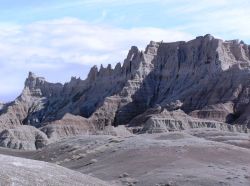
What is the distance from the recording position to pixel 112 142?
2228 inches

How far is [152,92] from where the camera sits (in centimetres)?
16038

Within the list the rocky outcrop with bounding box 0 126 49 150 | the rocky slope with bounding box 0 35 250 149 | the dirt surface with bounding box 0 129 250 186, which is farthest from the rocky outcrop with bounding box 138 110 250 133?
the dirt surface with bounding box 0 129 250 186

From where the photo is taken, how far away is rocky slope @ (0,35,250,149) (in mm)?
130000

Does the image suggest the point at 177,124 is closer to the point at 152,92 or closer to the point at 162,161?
the point at 152,92

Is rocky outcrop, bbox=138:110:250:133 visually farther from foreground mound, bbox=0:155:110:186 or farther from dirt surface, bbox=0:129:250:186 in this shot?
foreground mound, bbox=0:155:110:186

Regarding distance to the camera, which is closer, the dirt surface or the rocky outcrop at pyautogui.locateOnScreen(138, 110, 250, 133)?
the dirt surface

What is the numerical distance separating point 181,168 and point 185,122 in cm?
7382

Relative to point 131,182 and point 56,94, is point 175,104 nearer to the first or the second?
point 56,94

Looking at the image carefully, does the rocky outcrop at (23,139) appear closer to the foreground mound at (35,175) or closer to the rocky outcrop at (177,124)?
the rocky outcrop at (177,124)

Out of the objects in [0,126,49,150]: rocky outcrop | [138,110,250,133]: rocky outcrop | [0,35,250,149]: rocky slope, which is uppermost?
[0,35,250,149]: rocky slope

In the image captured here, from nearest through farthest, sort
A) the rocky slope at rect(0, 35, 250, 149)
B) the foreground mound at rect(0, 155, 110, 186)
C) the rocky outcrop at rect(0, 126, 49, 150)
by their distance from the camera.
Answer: the foreground mound at rect(0, 155, 110, 186) → the rocky outcrop at rect(0, 126, 49, 150) → the rocky slope at rect(0, 35, 250, 149)

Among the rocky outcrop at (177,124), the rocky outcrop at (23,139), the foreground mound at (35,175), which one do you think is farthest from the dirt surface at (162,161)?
the rocky outcrop at (23,139)

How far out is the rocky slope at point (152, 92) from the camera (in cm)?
13000

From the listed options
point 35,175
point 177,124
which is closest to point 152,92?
point 177,124
